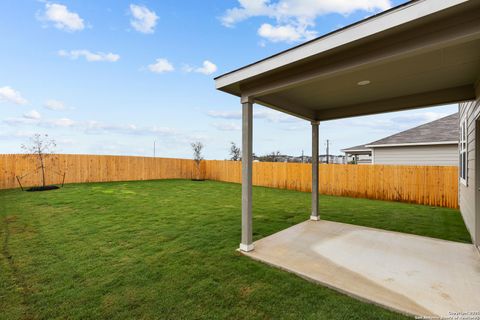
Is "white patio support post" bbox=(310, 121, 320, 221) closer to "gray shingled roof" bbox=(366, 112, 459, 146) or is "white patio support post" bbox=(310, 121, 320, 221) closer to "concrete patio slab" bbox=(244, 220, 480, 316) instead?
"concrete patio slab" bbox=(244, 220, 480, 316)

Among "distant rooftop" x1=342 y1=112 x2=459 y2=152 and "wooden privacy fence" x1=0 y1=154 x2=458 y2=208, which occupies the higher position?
"distant rooftop" x1=342 y1=112 x2=459 y2=152

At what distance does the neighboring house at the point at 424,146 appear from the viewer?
30.4 ft

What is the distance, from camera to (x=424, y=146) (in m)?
9.80

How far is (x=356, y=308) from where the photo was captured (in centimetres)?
203

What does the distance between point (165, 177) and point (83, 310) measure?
14.0 meters

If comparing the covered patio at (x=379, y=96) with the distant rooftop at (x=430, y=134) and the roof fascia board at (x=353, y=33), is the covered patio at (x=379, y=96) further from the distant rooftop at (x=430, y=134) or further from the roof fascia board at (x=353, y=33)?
the distant rooftop at (x=430, y=134)

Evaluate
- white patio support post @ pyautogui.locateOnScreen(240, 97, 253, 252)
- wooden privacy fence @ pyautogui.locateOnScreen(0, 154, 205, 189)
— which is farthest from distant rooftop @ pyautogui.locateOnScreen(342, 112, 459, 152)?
wooden privacy fence @ pyautogui.locateOnScreen(0, 154, 205, 189)

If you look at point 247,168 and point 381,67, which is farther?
point 247,168

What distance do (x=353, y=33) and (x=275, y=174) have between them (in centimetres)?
991

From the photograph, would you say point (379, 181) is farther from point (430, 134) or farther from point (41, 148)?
point (41, 148)

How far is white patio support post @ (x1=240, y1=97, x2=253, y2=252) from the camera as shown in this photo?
334 cm

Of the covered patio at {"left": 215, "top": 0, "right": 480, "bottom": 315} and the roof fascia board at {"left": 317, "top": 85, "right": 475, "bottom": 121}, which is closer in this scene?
the covered patio at {"left": 215, "top": 0, "right": 480, "bottom": 315}

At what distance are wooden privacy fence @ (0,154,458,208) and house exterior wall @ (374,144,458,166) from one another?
8.88ft

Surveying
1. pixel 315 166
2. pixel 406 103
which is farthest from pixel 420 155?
pixel 406 103
